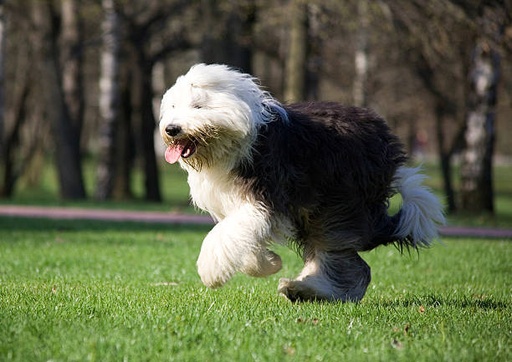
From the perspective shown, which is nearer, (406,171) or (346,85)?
(406,171)

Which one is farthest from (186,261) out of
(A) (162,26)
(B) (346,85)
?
(B) (346,85)

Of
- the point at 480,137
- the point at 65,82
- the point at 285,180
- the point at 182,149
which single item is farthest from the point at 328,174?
the point at 65,82

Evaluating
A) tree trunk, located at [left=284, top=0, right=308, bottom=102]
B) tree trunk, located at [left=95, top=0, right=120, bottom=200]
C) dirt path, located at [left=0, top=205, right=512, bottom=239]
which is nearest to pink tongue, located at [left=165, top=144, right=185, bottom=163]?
dirt path, located at [left=0, top=205, right=512, bottom=239]

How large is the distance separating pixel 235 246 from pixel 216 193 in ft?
1.89

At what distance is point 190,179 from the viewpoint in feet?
22.8

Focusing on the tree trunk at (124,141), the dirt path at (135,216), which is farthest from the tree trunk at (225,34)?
the dirt path at (135,216)

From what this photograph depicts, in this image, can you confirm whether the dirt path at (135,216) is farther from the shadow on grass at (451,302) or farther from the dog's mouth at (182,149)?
the dog's mouth at (182,149)

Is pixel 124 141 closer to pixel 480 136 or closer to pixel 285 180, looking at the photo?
pixel 480 136

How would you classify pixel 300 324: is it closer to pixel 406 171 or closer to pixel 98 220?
pixel 406 171

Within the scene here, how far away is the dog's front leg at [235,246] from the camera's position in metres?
6.39

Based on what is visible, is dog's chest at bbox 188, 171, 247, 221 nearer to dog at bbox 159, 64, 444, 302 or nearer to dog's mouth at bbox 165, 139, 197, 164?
dog at bbox 159, 64, 444, 302

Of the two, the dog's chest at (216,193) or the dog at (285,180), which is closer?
the dog at (285,180)

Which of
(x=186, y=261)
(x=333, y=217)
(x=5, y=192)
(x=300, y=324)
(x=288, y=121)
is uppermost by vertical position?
(x=288, y=121)

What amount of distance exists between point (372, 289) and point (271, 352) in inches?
147
